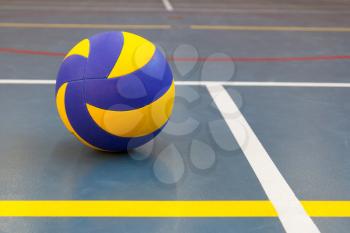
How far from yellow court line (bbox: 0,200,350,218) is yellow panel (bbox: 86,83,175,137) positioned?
2.22 ft

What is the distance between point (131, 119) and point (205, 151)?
73 centimetres

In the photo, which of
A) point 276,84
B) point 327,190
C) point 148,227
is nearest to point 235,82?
point 276,84

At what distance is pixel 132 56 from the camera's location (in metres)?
4.29

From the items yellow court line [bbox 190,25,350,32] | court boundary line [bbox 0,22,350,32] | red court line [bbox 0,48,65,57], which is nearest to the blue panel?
red court line [bbox 0,48,65,57]

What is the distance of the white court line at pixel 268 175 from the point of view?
3510 millimetres

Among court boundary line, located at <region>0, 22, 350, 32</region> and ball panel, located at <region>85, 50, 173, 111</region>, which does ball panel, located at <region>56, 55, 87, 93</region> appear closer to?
ball panel, located at <region>85, 50, 173, 111</region>

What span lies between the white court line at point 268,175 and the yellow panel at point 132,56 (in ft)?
3.54

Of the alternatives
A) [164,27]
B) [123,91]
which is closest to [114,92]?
[123,91]

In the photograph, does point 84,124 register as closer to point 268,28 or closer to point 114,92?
point 114,92

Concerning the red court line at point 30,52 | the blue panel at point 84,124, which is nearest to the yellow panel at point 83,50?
the blue panel at point 84,124

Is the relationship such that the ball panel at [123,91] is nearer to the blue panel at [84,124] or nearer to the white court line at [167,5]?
the blue panel at [84,124]

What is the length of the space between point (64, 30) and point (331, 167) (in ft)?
21.9

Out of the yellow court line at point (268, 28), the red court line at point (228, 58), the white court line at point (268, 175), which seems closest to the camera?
the white court line at point (268, 175)

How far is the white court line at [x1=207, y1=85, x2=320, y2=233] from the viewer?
3510mm
